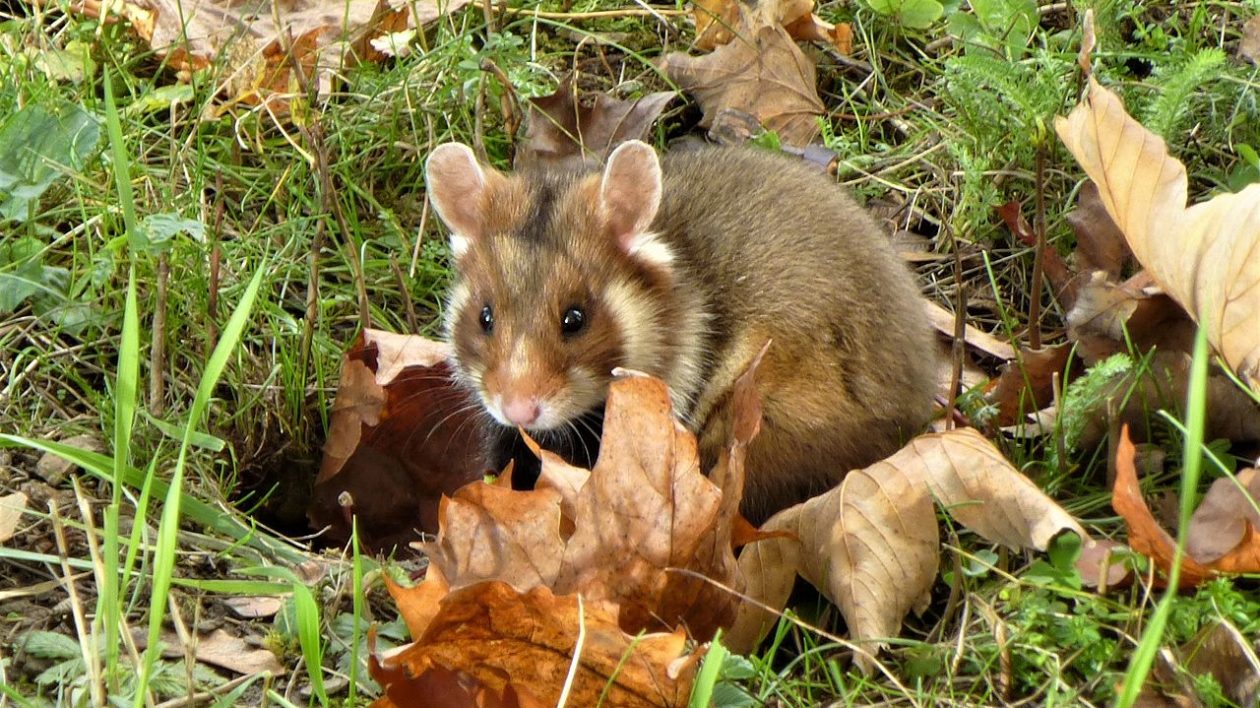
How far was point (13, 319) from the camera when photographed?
477 centimetres

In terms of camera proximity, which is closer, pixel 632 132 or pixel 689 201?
pixel 689 201

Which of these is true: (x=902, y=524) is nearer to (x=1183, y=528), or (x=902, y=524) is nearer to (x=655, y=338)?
(x=655, y=338)

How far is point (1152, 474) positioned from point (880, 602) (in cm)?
95

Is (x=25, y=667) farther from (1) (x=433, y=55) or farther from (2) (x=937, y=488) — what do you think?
(1) (x=433, y=55)

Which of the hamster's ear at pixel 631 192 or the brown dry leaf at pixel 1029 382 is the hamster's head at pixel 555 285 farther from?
the brown dry leaf at pixel 1029 382

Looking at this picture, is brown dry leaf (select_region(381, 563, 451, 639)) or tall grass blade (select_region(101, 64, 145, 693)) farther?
brown dry leaf (select_region(381, 563, 451, 639))

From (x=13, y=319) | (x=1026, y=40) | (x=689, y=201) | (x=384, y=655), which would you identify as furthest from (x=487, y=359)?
(x=1026, y=40)

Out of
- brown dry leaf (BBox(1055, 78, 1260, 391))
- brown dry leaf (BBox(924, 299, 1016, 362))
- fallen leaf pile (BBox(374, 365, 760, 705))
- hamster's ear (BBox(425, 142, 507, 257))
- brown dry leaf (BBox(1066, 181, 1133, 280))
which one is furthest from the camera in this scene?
brown dry leaf (BBox(924, 299, 1016, 362))

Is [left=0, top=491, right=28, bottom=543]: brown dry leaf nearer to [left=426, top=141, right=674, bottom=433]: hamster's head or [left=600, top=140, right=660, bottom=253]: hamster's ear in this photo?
[left=426, top=141, right=674, bottom=433]: hamster's head

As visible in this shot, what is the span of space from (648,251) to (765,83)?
1.67 m

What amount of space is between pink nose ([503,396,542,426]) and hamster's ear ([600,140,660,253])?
22.5 inches

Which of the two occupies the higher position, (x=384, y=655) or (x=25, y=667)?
(x=384, y=655)

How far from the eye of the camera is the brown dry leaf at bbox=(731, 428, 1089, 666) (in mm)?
3646

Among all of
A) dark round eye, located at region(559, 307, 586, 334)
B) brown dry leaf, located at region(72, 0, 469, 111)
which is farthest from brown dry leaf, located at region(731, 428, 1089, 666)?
brown dry leaf, located at region(72, 0, 469, 111)
